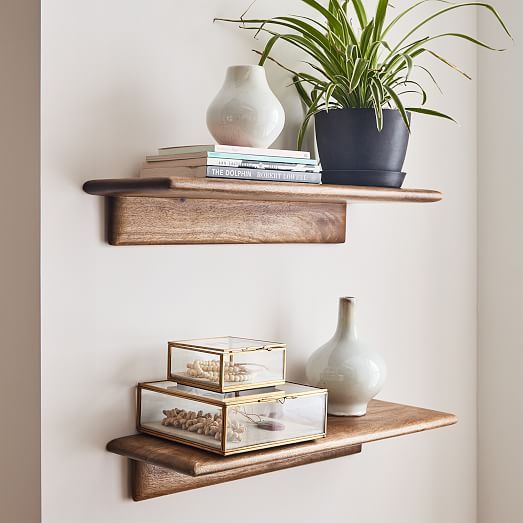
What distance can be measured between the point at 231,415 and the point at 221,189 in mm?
338

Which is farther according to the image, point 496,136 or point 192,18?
point 496,136

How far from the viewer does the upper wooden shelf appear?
113 centimetres

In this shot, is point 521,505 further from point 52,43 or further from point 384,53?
point 52,43

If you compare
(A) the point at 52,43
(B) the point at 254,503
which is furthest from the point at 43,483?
(A) the point at 52,43

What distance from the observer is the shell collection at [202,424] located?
48.0 inches

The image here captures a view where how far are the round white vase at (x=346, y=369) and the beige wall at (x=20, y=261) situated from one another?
52cm

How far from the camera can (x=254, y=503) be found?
1532 millimetres

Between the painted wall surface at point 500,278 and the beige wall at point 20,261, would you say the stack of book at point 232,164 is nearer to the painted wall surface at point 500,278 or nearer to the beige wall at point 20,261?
the beige wall at point 20,261

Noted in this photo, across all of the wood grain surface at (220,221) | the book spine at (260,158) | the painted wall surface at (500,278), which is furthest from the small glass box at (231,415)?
the painted wall surface at (500,278)


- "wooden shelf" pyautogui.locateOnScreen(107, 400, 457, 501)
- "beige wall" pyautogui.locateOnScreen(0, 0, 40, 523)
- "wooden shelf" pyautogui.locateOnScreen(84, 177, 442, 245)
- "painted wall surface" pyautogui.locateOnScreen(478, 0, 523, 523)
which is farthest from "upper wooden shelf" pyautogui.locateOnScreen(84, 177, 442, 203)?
"painted wall surface" pyautogui.locateOnScreen(478, 0, 523, 523)

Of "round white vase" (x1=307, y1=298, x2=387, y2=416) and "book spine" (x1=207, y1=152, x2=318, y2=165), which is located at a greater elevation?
"book spine" (x1=207, y1=152, x2=318, y2=165)

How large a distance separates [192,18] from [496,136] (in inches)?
34.4

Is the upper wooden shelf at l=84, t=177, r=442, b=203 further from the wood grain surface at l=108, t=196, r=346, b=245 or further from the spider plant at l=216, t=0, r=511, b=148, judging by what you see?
the spider plant at l=216, t=0, r=511, b=148

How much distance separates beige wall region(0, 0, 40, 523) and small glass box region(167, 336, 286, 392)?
0.23m
